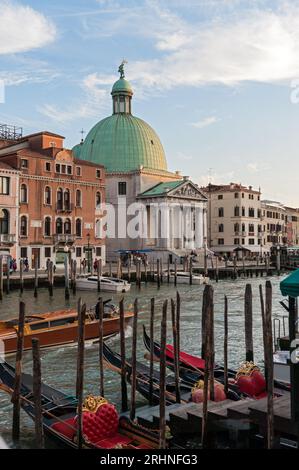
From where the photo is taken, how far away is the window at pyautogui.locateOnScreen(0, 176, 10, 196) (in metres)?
32.2

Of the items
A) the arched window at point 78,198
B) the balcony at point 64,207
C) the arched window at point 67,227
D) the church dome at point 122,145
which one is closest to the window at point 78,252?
the arched window at point 67,227

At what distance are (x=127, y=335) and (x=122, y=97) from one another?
1699 inches

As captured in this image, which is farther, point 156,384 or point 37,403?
point 156,384

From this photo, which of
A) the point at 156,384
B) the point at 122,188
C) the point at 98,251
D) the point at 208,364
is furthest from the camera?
the point at 122,188

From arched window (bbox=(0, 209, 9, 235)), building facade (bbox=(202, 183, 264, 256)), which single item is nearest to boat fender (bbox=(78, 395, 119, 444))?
arched window (bbox=(0, 209, 9, 235))

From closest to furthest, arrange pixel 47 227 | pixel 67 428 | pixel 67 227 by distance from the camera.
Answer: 1. pixel 67 428
2. pixel 47 227
3. pixel 67 227

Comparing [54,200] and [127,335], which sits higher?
[54,200]

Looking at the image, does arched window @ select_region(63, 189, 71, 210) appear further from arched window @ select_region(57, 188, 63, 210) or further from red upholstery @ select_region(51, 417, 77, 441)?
red upholstery @ select_region(51, 417, 77, 441)

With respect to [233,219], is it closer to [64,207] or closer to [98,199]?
[98,199]

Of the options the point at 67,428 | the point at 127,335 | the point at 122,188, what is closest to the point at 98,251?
the point at 122,188

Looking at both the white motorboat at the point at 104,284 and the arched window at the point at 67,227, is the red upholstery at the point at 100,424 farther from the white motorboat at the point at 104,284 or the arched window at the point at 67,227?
the arched window at the point at 67,227

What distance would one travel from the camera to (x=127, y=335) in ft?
51.5
